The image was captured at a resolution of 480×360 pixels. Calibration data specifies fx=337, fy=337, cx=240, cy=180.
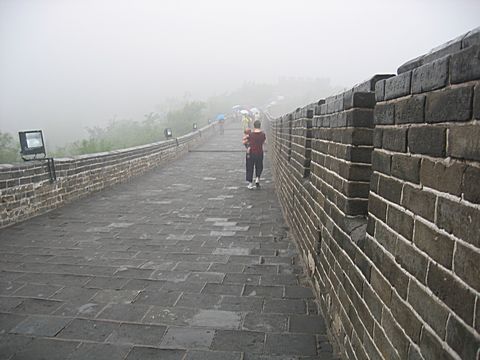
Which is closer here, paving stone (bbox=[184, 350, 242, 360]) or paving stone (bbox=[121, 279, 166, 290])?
paving stone (bbox=[184, 350, 242, 360])

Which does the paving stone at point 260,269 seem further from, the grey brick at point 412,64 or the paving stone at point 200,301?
the grey brick at point 412,64

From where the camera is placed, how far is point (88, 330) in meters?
2.57

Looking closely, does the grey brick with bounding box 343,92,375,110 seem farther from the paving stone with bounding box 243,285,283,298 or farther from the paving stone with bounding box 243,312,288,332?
the paving stone with bounding box 243,285,283,298

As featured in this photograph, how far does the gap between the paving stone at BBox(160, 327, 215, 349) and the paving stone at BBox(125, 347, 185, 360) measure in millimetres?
56

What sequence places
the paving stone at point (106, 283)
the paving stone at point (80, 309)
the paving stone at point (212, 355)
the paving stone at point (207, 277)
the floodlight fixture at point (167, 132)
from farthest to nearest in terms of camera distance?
the floodlight fixture at point (167, 132), the paving stone at point (207, 277), the paving stone at point (106, 283), the paving stone at point (80, 309), the paving stone at point (212, 355)

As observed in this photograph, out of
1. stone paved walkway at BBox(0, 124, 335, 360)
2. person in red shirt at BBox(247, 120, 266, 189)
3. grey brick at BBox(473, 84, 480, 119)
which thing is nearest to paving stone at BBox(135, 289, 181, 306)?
stone paved walkway at BBox(0, 124, 335, 360)

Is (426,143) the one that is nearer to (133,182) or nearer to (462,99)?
(462,99)

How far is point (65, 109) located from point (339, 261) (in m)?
85.1

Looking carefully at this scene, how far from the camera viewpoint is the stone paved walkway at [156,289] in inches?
94.3

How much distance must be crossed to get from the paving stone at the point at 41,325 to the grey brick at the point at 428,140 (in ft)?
8.94

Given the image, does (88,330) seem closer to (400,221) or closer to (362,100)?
(400,221)

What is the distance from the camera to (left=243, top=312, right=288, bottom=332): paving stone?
102 inches

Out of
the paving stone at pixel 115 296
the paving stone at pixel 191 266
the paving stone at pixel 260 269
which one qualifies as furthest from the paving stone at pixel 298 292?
the paving stone at pixel 115 296

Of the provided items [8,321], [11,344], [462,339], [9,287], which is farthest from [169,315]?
[462,339]
